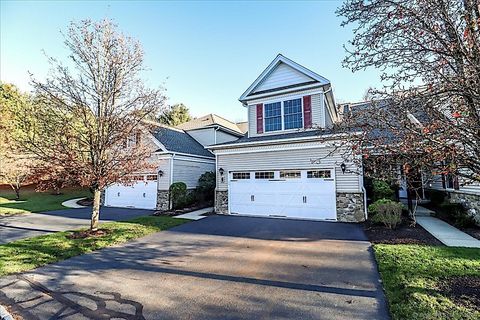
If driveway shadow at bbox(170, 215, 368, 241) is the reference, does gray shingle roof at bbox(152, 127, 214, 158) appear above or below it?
above

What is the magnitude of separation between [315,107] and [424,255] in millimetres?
8621

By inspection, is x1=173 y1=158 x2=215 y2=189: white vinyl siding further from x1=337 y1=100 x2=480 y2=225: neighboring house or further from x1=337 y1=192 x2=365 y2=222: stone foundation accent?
x1=337 y1=100 x2=480 y2=225: neighboring house

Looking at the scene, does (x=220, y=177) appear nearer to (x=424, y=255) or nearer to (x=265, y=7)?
(x=265, y=7)

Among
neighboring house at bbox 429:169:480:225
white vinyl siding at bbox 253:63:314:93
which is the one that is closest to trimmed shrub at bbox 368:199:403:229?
neighboring house at bbox 429:169:480:225

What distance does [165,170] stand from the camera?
15.5m

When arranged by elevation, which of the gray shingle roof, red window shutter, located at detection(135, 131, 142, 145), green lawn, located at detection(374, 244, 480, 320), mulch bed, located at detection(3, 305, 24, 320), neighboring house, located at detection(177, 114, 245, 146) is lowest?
mulch bed, located at detection(3, 305, 24, 320)

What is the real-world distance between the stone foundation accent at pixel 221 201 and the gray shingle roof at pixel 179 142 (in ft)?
15.1

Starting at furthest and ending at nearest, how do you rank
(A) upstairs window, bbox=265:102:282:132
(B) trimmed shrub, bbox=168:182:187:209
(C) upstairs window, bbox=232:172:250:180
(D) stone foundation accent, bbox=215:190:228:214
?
1. (B) trimmed shrub, bbox=168:182:187:209
2. (A) upstairs window, bbox=265:102:282:132
3. (D) stone foundation accent, bbox=215:190:228:214
4. (C) upstairs window, bbox=232:172:250:180

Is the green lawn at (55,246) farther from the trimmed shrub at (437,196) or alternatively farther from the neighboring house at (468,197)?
the trimmed shrub at (437,196)

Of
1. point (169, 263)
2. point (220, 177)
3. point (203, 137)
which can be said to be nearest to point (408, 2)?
point (169, 263)

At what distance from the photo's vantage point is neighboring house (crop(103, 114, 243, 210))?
50.6ft

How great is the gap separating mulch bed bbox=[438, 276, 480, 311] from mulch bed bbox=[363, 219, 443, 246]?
2.80 meters

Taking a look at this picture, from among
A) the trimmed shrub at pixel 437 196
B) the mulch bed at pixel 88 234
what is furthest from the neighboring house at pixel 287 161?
the mulch bed at pixel 88 234

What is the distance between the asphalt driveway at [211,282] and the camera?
3795mm
